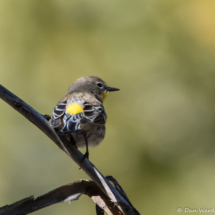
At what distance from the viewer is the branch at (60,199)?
87.6 inches

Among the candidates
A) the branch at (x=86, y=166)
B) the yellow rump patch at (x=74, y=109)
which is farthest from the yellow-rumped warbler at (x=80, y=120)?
the branch at (x=86, y=166)

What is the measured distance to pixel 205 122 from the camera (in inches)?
239

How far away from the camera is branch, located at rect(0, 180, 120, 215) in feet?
7.30

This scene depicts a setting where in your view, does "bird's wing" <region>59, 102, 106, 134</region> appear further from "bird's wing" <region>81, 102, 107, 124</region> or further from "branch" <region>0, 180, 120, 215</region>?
"branch" <region>0, 180, 120, 215</region>

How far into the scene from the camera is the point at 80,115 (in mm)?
3197

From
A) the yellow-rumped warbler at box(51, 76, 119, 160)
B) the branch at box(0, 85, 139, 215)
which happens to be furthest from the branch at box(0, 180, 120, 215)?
the yellow-rumped warbler at box(51, 76, 119, 160)

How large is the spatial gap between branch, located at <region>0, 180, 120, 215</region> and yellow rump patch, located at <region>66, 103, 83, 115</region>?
102cm

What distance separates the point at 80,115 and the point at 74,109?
157 mm

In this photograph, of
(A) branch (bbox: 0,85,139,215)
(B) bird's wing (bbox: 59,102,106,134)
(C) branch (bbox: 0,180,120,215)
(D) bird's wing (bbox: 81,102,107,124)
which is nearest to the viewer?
(A) branch (bbox: 0,85,139,215)

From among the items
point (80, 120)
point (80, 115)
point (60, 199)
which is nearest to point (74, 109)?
point (80, 115)

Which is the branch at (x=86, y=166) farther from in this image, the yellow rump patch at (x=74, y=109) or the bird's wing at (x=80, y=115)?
the yellow rump patch at (x=74, y=109)

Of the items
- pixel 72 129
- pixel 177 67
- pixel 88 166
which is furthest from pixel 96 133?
pixel 177 67

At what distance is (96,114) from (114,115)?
2.60 meters

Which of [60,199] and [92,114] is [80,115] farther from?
[60,199]
